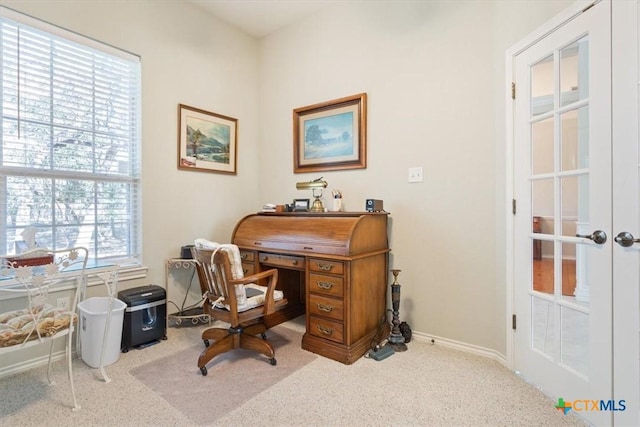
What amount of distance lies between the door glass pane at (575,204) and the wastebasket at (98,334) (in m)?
2.87

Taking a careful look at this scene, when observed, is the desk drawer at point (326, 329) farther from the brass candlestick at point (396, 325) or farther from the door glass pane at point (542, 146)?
the door glass pane at point (542, 146)

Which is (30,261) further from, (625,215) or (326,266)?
(625,215)

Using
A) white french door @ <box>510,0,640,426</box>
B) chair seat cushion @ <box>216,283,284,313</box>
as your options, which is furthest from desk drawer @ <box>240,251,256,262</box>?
white french door @ <box>510,0,640,426</box>

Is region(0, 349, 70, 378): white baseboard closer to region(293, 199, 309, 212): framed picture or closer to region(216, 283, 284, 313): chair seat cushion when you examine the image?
region(216, 283, 284, 313): chair seat cushion

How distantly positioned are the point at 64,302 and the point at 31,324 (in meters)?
0.71

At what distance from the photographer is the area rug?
1.68m

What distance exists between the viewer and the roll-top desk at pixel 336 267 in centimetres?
217

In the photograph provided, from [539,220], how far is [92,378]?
9.98ft

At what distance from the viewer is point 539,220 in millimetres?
1867

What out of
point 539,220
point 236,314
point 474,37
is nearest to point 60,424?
point 236,314

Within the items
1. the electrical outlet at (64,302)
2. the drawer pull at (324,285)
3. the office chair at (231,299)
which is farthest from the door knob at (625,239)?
the electrical outlet at (64,302)

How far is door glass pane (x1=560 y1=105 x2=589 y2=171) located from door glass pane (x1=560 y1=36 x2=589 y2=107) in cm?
8

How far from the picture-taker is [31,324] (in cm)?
161

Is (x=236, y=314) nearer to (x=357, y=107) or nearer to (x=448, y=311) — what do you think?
(x=448, y=311)
